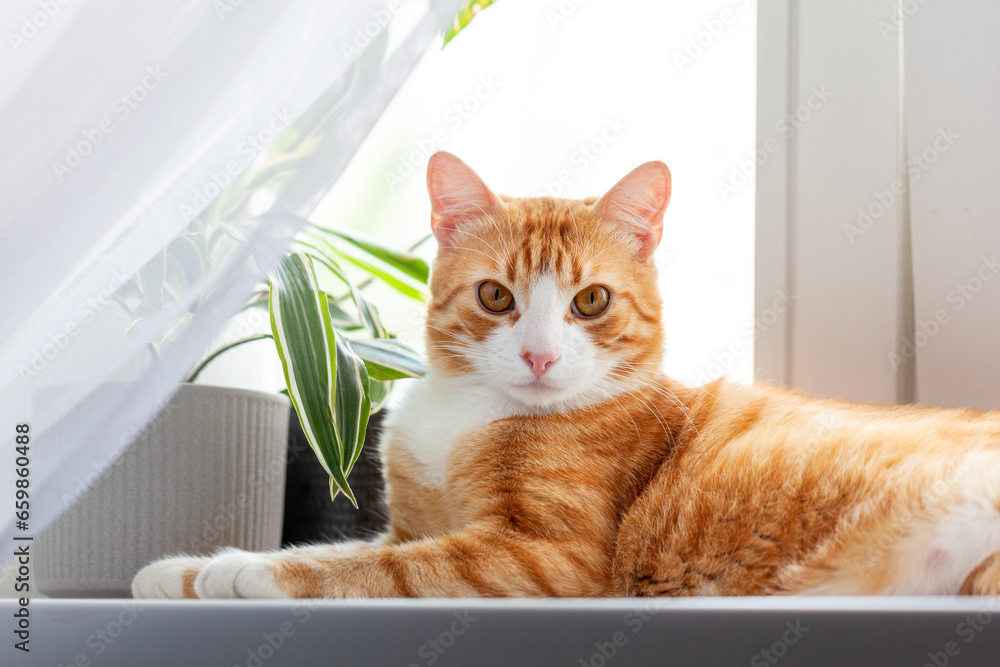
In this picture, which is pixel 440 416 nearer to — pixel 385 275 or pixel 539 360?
pixel 539 360

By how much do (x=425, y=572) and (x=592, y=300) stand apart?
1.70 ft

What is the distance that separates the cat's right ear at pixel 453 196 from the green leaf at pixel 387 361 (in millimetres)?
212

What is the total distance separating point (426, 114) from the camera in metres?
1.57

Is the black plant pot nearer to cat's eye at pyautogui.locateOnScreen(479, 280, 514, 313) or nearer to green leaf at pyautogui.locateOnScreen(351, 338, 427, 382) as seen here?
green leaf at pyautogui.locateOnScreen(351, 338, 427, 382)

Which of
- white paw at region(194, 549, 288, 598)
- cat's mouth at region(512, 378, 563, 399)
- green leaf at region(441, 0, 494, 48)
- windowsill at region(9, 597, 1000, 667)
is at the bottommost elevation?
white paw at region(194, 549, 288, 598)

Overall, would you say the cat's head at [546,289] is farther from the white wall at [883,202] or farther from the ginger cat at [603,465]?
the white wall at [883,202]

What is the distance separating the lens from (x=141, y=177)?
0.73 metres

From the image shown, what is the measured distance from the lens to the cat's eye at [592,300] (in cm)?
115

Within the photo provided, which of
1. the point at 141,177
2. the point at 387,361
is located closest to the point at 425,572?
the point at 387,361

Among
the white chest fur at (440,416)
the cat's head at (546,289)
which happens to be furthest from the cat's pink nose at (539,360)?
the white chest fur at (440,416)

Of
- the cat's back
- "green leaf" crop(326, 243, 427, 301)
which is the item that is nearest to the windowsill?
the cat's back

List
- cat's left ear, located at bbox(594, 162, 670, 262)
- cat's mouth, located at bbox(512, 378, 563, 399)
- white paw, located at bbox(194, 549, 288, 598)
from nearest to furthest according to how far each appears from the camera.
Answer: white paw, located at bbox(194, 549, 288, 598), cat's mouth, located at bbox(512, 378, 563, 399), cat's left ear, located at bbox(594, 162, 670, 262)

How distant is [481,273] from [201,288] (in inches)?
19.3

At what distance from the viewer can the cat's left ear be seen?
1197 millimetres
